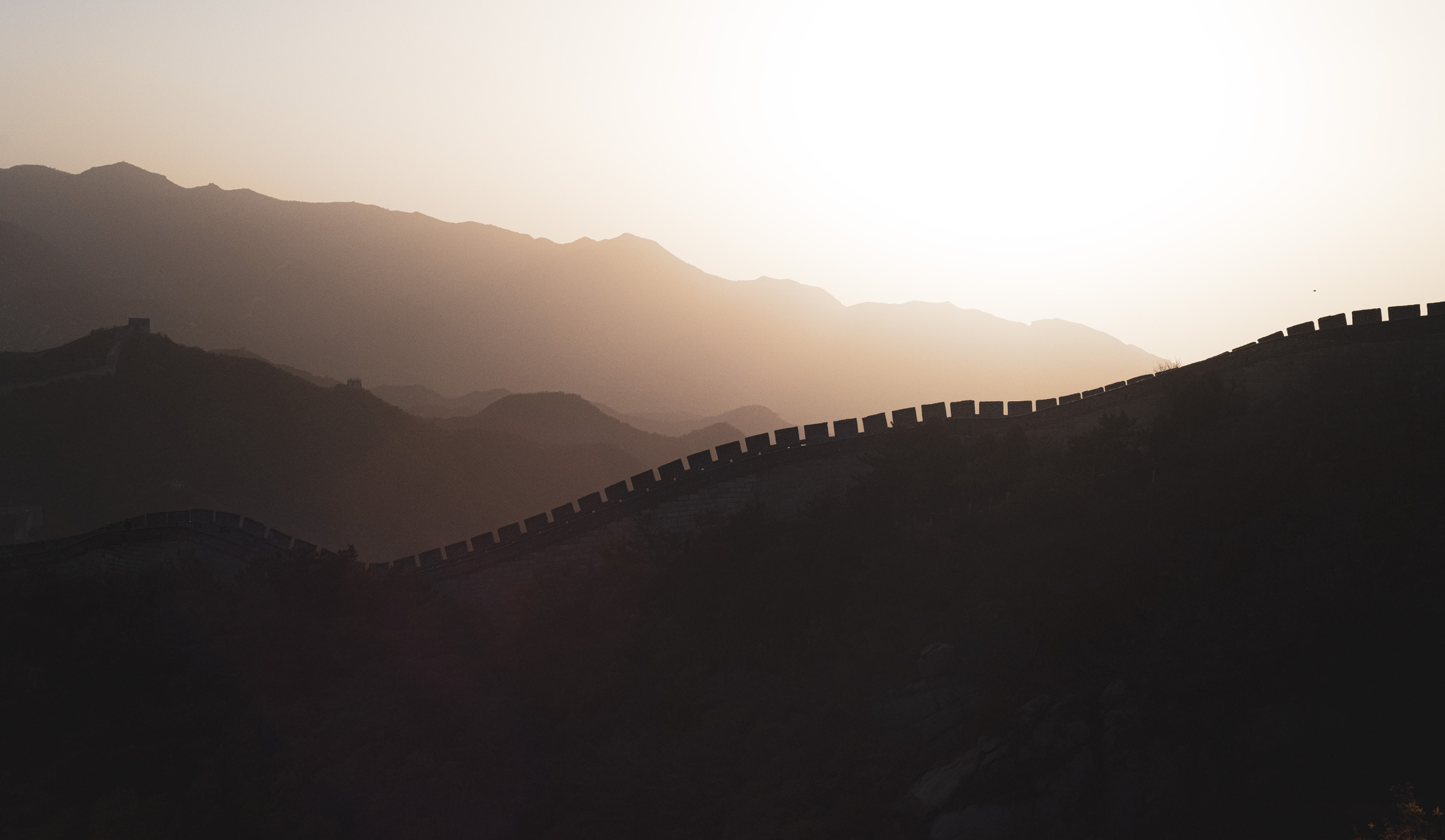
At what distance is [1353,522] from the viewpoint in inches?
457

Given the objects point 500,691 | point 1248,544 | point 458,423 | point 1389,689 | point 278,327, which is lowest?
point 500,691

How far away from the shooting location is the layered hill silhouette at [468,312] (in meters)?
94.6

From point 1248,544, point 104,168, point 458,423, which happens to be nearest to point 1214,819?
point 1248,544

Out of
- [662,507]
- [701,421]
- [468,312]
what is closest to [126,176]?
[468,312]

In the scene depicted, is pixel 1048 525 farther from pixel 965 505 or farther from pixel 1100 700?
pixel 1100 700

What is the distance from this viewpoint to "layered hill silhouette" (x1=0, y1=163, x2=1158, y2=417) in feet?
310

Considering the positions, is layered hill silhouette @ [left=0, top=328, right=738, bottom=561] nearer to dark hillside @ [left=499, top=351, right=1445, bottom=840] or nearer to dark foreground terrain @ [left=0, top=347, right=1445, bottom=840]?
dark foreground terrain @ [left=0, top=347, right=1445, bottom=840]

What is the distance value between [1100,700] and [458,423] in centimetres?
5681

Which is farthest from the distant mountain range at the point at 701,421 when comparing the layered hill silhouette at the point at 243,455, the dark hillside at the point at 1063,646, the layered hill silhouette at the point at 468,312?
the dark hillside at the point at 1063,646

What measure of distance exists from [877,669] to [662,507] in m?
7.43

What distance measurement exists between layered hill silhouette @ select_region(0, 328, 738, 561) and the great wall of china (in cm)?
1905

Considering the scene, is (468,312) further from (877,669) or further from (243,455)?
(877,669)

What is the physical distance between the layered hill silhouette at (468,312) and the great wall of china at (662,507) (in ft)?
219

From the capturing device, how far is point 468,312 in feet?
380
